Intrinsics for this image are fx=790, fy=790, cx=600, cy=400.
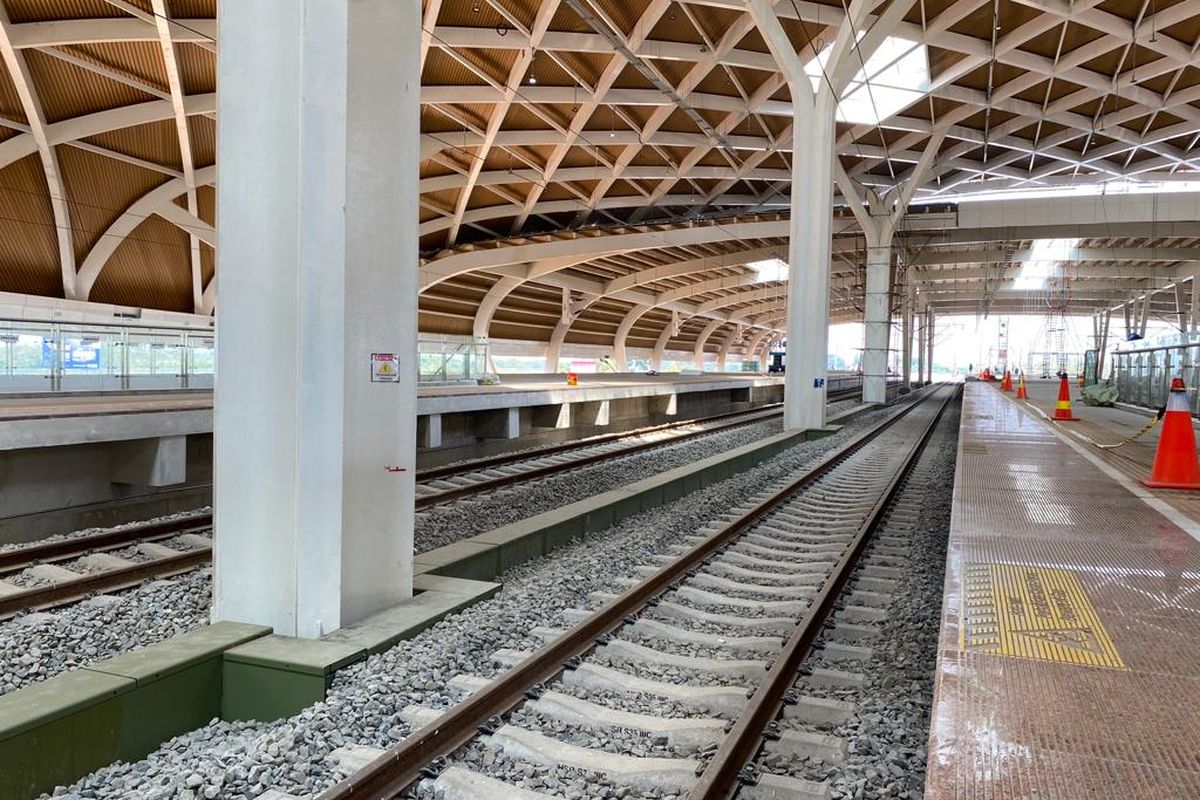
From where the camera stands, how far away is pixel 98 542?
7.61 metres

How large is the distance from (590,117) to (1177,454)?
22835mm

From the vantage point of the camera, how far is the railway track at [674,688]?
11.1ft

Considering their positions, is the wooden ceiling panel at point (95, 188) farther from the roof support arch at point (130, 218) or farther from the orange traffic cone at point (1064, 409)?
the orange traffic cone at point (1064, 409)

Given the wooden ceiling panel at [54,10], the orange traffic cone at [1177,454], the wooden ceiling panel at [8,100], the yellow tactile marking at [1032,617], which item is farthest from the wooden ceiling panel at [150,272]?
the yellow tactile marking at [1032,617]

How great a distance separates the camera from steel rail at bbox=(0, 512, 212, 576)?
6957mm

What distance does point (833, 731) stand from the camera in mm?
3830

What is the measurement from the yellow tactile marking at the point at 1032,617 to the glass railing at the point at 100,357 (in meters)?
15.6

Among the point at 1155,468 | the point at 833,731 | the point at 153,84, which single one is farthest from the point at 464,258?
the point at 833,731

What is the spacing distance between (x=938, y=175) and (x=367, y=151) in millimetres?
33439

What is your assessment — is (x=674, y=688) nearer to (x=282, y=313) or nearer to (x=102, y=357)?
(x=282, y=313)

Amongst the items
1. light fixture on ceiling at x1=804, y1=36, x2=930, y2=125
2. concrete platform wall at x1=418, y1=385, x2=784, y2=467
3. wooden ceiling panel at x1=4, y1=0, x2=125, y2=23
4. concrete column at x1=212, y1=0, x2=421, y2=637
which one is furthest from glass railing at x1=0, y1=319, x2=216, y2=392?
light fixture on ceiling at x1=804, y1=36, x2=930, y2=125

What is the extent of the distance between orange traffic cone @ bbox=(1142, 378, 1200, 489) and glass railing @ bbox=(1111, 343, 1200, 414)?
400 inches

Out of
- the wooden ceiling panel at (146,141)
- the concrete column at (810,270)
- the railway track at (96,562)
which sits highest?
the wooden ceiling panel at (146,141)

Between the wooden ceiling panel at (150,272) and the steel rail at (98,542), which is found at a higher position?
the wooden ceiling panel at (150,272)
